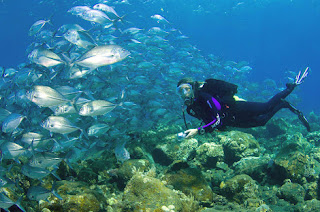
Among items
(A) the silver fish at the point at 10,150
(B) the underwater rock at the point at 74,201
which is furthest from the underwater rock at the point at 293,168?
(A) the silver fish at the point at 10,150

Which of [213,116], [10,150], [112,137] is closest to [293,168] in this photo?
[213,116]

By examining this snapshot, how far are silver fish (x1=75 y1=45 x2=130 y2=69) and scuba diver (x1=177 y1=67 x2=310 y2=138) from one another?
1.40 m

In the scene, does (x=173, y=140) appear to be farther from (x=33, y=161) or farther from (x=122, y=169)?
(x=33, y=161)

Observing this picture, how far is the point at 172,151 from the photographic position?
5.84m

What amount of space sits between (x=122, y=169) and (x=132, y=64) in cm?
579

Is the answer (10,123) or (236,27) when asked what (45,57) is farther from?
(236,27)

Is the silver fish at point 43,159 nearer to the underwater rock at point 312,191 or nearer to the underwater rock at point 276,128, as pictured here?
the underwater rock at point 312,191

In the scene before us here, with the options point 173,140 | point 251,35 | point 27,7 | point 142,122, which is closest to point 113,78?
point 142,122

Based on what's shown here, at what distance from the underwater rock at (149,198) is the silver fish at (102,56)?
215cm

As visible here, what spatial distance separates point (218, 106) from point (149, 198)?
216cm

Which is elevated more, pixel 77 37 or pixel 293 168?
pixel 77 37

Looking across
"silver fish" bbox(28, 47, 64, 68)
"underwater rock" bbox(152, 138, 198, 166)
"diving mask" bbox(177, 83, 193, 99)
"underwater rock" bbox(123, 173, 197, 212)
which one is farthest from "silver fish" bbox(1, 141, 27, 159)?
"underwater rock" bbox(152, 138, 198, 166)

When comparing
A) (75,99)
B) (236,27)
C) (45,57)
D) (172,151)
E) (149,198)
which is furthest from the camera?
(236,27)

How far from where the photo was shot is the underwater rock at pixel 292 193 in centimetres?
368
